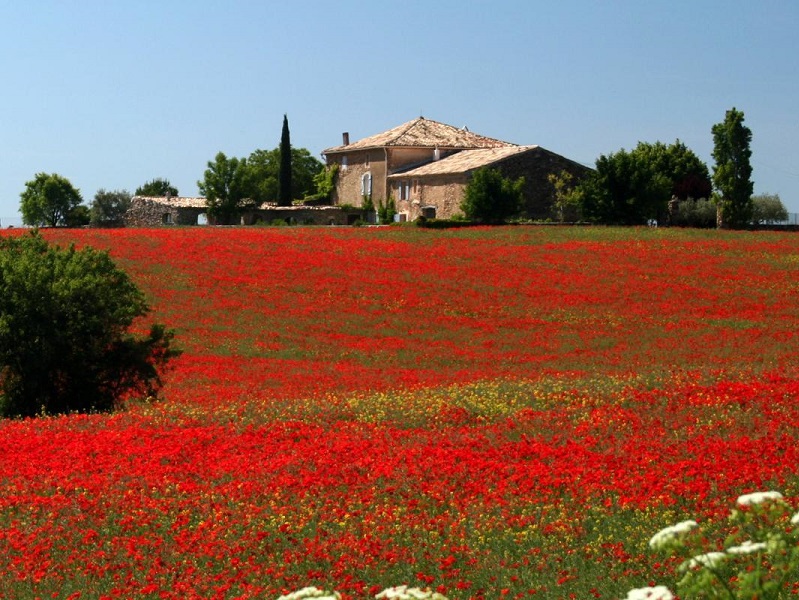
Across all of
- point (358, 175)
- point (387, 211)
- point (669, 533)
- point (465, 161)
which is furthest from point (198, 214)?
point (669, 533)

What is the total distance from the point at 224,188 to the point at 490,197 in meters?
39.1

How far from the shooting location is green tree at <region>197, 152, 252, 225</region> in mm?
106375

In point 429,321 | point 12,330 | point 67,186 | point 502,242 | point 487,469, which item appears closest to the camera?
point 487,469

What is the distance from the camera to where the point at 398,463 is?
14789 mm

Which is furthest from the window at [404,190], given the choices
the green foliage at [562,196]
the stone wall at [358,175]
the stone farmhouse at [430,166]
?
the green foliage at [562,196]

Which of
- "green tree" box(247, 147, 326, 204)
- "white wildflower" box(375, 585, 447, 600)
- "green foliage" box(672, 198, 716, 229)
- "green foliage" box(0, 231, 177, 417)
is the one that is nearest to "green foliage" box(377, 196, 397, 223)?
"green foliage" box(672, 198, 716, 229)

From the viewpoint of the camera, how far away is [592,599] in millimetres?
9766

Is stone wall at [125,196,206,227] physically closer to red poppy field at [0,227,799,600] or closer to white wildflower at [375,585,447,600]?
red poppy field at [0,227,799,600]

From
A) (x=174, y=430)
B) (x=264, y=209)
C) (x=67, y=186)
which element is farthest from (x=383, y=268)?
(x=67, y=186)

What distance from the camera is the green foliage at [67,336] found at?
24.8m

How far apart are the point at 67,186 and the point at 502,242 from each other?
3412 inches

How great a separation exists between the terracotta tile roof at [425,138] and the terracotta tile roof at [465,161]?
3.34 m

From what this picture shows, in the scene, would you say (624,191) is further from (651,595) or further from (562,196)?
(651,595)

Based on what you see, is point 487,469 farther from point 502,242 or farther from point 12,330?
point 502,242
